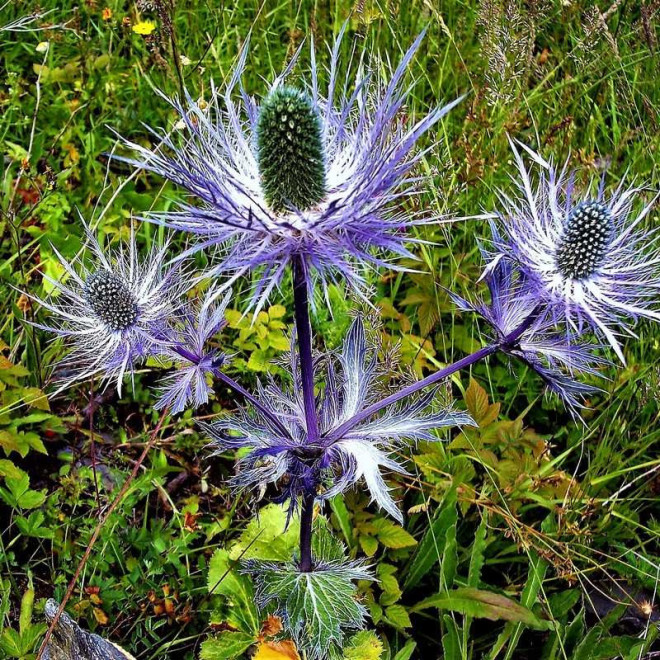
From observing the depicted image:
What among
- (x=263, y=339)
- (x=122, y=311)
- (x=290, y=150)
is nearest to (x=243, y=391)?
(x=122, y=311)

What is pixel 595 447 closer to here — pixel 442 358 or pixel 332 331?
pixel 442 358

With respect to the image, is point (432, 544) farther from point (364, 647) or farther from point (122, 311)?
point (122, 311)

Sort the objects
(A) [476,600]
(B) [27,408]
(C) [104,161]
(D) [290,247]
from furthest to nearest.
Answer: (C) [104,161] → (B) [27,408] → (A) [476,600] → (D) [290,247]

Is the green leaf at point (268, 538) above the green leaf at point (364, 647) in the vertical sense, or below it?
above

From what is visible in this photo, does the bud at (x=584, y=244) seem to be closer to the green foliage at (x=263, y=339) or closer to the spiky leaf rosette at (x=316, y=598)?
the spiky leaf rosette at (x=316, y=598)

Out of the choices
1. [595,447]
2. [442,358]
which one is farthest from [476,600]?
[442,358]

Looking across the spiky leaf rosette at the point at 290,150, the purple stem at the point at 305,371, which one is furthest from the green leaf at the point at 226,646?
the spiky leaf rosette at the point at 290,150

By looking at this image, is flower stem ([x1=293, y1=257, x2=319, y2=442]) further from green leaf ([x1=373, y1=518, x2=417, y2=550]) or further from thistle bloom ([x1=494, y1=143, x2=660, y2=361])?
green leaf ([x1=373, y1=518, x2=417, y2=550])
